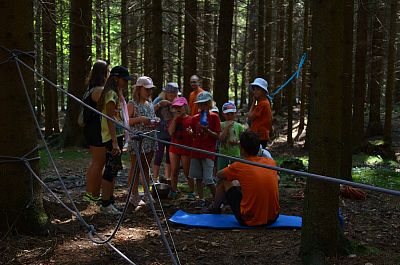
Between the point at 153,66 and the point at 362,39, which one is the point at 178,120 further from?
the point at 362,39

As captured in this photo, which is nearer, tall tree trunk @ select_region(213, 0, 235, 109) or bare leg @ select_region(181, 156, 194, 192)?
bare leg @ select_region(181, 156, 194, 192)

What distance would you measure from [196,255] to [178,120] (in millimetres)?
2767

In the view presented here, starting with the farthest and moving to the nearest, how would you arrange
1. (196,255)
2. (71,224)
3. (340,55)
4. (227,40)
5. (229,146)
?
(227,40), (229,146), (71,224), (196,255), (340,55)

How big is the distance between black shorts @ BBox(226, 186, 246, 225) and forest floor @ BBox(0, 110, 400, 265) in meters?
0.23

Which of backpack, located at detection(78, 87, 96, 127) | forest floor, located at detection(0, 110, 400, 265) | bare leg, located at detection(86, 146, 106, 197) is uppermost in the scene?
backpack, located at detection(78, 87, 96, 127)

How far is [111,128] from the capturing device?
5371 millimetres

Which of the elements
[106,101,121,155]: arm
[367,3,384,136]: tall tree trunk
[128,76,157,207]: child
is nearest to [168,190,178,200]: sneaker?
[128,76,157,207]: child

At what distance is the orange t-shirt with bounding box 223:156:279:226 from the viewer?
5156 millimetres

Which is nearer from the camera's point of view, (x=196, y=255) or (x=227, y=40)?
(x=196, y=255)

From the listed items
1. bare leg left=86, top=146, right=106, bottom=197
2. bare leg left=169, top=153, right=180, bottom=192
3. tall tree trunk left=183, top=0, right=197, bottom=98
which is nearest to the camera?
bare leg left=86, top=146, right=106, bottom=197

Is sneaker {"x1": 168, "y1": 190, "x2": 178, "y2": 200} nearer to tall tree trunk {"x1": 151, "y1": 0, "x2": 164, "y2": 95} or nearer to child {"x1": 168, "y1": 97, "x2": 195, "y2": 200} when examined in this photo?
child {"x1": 168, "y1": 97, "x2": 195, "y2": 200}

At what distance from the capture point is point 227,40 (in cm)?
1122

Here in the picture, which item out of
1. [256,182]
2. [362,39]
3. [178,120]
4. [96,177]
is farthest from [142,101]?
[362,39]

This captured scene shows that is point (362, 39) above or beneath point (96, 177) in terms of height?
above
